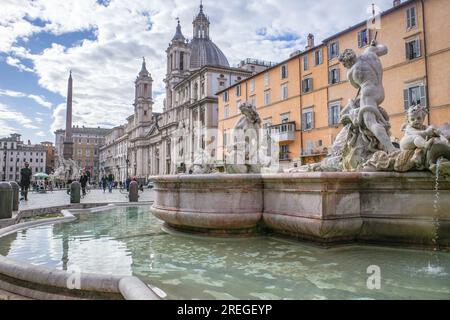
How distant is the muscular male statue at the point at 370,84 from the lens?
5.61 meters

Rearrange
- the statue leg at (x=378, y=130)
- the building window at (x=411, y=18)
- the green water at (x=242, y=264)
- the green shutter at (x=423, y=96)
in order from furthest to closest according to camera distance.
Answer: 1. the building window at (x=411, y=18)
2. the green shutter at (x=423, y=96)
3. the statue leg at (x=378, y=130)
4. the green water at (x=242, y=264)

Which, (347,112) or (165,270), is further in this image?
(347,112)

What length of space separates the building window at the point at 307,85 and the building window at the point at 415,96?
384 inches

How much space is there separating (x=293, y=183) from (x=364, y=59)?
2.80m

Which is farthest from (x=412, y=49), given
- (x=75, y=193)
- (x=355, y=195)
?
(x=355, y=195)

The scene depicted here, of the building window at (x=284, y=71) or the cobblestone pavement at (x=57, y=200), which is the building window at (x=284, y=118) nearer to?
the building window at (x=284, y=71)

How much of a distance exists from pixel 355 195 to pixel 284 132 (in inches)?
1203

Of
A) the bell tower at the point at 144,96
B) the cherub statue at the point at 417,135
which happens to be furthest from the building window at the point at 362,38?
the bell tower at the point at 144,96

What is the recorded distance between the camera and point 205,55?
2670 inches

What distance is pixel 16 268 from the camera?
9.87 feet
